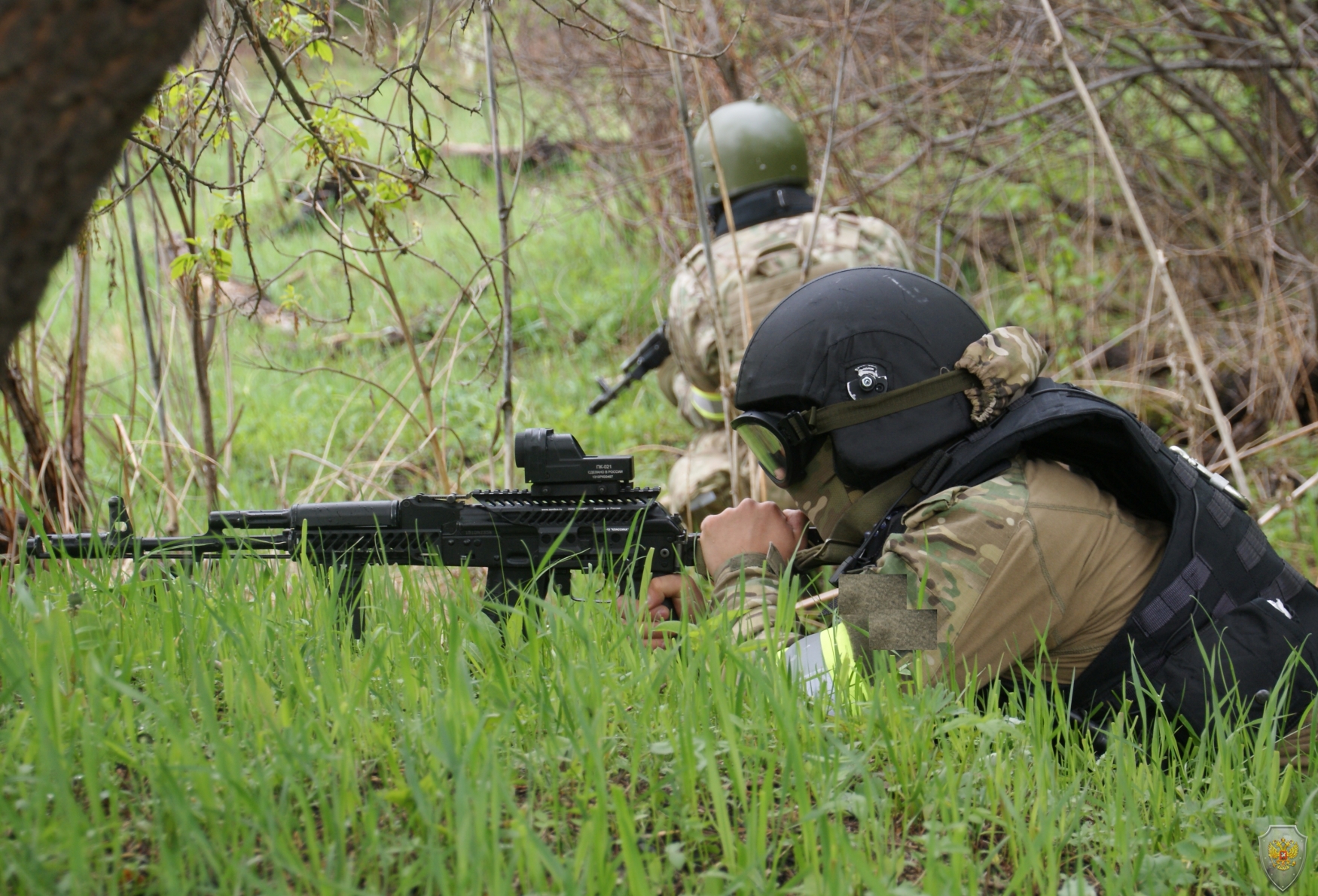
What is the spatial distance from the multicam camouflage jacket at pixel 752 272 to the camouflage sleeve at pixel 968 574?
2.68m

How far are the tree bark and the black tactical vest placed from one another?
1.73 m

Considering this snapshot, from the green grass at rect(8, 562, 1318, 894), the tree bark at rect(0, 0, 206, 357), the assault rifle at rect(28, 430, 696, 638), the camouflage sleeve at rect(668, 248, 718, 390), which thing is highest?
the camouflage sleeve at rect(668, 248, 718, 390)

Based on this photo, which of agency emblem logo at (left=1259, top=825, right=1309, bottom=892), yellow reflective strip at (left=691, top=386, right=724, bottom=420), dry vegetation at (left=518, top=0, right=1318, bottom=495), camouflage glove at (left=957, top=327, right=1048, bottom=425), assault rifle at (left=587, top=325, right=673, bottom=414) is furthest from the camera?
dry vegetation at (left=518, top=0, right=1318, bottom=495)

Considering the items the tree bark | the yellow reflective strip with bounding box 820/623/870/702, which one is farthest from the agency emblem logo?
the tree bark

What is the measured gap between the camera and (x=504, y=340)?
361 centimetres

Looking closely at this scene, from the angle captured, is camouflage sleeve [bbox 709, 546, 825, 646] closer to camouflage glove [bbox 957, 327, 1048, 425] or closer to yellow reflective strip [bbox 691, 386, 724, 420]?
camouflage glove [bbox 957, 327, 1048, 425]

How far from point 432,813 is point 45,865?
0.46m

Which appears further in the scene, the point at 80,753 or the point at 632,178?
the point at 632,178

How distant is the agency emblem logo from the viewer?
166 centimetres

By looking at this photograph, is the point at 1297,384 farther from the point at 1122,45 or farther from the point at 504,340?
the point at 504,340

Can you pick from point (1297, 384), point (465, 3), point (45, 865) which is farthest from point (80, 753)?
point (1297, 384)

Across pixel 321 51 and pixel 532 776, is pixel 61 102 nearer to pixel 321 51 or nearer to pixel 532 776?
pixel 532 776

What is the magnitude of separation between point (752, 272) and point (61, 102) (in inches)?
158

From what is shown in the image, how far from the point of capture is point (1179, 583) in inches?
86.7
